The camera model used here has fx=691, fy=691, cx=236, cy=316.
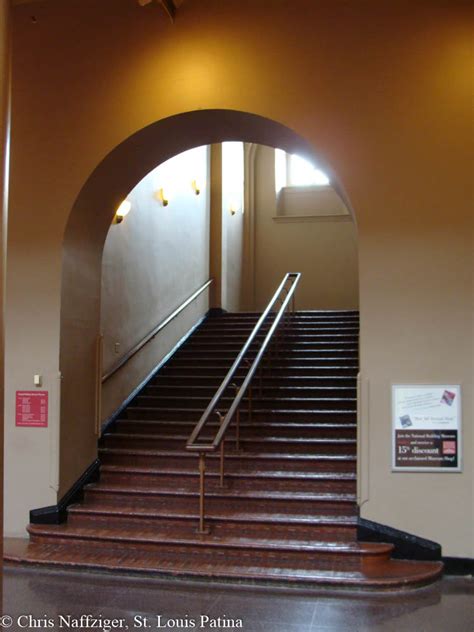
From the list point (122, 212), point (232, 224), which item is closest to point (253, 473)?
point (122, 212)

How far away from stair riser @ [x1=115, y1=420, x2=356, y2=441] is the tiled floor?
2.26m

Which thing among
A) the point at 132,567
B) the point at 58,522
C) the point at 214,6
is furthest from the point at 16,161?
the point at 132,567

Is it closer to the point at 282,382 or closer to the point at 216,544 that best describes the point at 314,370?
the point at 282,382

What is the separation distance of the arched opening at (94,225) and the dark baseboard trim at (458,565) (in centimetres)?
301

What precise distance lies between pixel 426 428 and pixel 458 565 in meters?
1.07

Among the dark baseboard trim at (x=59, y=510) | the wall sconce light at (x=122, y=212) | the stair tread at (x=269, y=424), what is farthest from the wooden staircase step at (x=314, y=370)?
the dark baseboard trim at (x=59, y=510)

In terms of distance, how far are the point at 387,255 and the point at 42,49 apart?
12.2 ft

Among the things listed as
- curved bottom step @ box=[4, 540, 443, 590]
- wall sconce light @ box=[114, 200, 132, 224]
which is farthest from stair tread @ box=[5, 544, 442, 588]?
wall sconce light @ box=[114, 200, 132, 224]

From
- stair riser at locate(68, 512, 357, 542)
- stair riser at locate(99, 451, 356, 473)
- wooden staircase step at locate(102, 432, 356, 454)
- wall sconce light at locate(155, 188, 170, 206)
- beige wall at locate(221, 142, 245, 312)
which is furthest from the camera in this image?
beige wall at locate(221, 142, 245, 312)

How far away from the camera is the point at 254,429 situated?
763 centimetres

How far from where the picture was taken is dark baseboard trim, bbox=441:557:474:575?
5.35m

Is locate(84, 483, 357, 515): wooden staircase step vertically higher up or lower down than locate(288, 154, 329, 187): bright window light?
lower down

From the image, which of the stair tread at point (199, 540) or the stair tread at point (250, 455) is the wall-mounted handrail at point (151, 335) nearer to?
the stair tread at point (250, 455)

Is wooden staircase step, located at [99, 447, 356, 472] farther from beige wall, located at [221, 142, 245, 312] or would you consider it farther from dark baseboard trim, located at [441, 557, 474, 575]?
beige wall, located at [221, 142, 245, 312]
